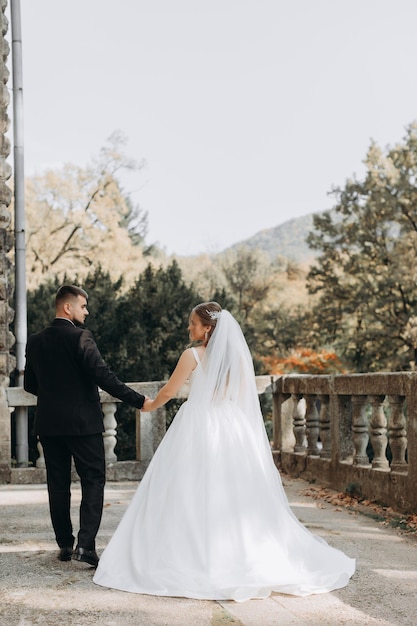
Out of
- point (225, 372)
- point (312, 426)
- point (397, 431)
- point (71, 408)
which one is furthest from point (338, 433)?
point (71, 408)

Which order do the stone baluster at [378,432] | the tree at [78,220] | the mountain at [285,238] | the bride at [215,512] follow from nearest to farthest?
the bride at [215,512]
the stone baluster at [378,432]
the tree at [78,220]
the mountain at [285,238]

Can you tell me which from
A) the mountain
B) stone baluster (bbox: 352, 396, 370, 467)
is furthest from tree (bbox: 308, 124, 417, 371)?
the mountain

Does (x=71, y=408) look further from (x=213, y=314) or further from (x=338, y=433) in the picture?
(x=338, y=433)

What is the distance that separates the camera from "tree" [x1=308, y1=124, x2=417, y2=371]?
99.9 ft

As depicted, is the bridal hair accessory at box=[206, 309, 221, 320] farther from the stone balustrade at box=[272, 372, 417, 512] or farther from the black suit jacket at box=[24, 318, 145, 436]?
the stone balustrade at box=[272, 372, 417, 512]

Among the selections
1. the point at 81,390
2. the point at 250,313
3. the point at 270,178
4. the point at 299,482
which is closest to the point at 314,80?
the point at 270,178

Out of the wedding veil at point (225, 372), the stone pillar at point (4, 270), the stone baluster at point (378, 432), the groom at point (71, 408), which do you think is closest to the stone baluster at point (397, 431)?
the stone baluster at point (378, 432)

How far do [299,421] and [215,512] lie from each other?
549 centimetres

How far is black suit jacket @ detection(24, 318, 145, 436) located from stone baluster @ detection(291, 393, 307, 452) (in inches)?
200

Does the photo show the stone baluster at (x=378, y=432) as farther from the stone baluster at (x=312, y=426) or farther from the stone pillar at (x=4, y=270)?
the stone pillar at (x=4, y=270)

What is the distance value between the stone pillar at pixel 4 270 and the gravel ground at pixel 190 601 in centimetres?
293

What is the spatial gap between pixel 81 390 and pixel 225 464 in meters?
1.03

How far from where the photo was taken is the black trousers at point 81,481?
496 cm

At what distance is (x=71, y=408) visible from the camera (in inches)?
197
